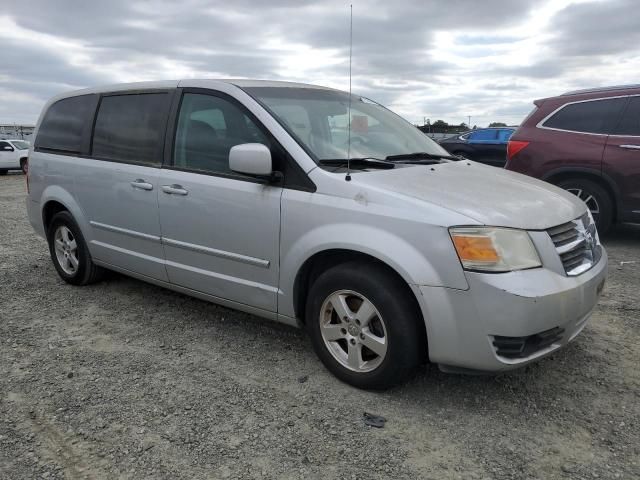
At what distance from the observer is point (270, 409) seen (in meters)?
2.77

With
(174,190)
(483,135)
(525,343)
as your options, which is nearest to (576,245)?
(525,343)

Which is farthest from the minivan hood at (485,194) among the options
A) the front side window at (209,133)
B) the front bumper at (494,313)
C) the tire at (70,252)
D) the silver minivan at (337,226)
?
the tire at (70,252)

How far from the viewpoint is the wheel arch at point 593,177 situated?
603cm

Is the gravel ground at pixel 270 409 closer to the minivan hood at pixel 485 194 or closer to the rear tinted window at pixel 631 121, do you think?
the minivan hood at pixel 485 194

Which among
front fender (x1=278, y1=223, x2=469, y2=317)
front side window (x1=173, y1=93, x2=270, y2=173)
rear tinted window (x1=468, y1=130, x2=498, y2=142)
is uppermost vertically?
front side window (x1=173, y1=93, x2=270, y2=173)

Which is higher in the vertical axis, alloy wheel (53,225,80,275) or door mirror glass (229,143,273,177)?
door mirror glass (229,143,273,177)

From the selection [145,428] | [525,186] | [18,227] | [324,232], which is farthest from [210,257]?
[18,227]

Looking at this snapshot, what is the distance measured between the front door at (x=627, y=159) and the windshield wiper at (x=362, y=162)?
3.94 meters

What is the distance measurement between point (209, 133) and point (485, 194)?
180 centimetres

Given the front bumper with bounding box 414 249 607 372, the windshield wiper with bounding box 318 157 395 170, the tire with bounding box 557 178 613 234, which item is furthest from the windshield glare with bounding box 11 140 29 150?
the front bumper with bounding box 414 249 607 372

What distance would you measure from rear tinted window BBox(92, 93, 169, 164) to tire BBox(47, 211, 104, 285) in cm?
76

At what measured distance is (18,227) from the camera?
8023 millimetres

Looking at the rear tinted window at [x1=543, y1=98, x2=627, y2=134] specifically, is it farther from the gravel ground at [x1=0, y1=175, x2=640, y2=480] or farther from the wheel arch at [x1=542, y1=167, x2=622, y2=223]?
the gravel ground at [x1=0, y1=175, x2=640, y2=480]

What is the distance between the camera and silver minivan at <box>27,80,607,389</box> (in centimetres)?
253
